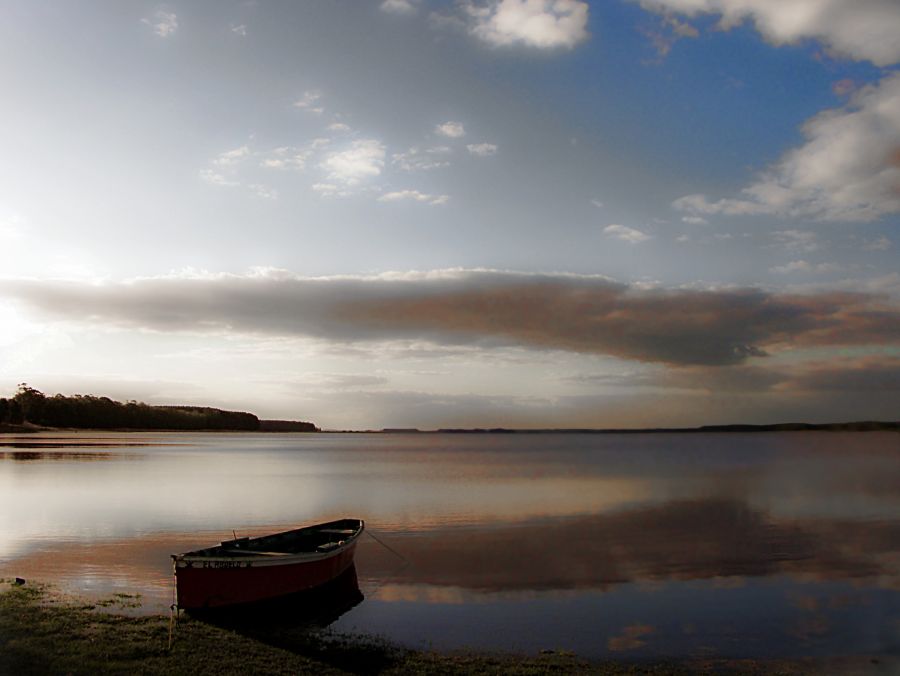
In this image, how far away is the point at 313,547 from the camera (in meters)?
23.5

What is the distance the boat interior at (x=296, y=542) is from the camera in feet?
63.7

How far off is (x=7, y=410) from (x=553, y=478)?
174 metres

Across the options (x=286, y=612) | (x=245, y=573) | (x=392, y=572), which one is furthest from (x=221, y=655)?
(x=392, y=572)

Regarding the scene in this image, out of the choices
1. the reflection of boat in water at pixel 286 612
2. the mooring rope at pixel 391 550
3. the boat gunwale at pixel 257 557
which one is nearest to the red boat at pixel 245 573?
the boat gunwale at pixel 257 557

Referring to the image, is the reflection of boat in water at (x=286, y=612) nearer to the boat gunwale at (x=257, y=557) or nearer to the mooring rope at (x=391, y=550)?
the boat gunwale at (x=257, y=557)

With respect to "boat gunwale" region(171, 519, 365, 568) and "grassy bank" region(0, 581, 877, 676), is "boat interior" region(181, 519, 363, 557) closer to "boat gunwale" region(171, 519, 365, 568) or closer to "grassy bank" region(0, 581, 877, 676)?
"boat gunwale" region(171, 519, 365, 568)

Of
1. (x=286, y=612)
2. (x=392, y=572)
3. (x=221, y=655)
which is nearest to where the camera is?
(x=221, y=655)

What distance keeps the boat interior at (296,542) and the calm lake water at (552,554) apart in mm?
1423

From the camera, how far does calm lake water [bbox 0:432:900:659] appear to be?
16531 mm

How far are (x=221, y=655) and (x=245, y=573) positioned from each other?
3893 millimetres

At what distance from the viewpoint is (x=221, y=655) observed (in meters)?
13.1

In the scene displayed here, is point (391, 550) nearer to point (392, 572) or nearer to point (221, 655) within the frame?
point (392, 572)

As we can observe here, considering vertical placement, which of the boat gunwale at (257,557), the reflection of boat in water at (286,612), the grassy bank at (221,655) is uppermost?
the boat gunwale at (257,557)

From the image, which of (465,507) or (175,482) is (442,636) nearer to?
(465,507)
